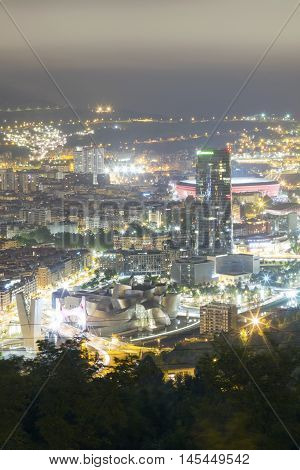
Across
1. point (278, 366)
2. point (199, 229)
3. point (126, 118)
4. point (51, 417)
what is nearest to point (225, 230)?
point (199, 229)

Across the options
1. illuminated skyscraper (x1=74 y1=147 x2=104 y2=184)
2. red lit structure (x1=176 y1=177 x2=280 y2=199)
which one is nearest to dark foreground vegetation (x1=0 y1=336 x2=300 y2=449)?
red lit structure (x1=176 y1=177 x2=280 y2=199)

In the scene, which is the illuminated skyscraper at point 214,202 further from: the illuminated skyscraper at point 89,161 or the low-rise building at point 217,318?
the illuminated skyscraper at point 89,161

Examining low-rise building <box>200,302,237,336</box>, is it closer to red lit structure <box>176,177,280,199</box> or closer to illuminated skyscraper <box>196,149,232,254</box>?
illuminated skyscraper <box>196,149,232,254</box>

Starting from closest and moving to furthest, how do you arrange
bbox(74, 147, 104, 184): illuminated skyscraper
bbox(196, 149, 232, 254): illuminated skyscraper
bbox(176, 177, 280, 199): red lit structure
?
bbox(196, 149, 232, 254): illuminated skyscraper, bbox(176, 177, 280, 199): red lit structure, bbox(74, 147, 104, 184): illuminated skyscraper

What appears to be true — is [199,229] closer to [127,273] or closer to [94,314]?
[127,273]

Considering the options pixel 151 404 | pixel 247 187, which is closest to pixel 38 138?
pixel 247 187
